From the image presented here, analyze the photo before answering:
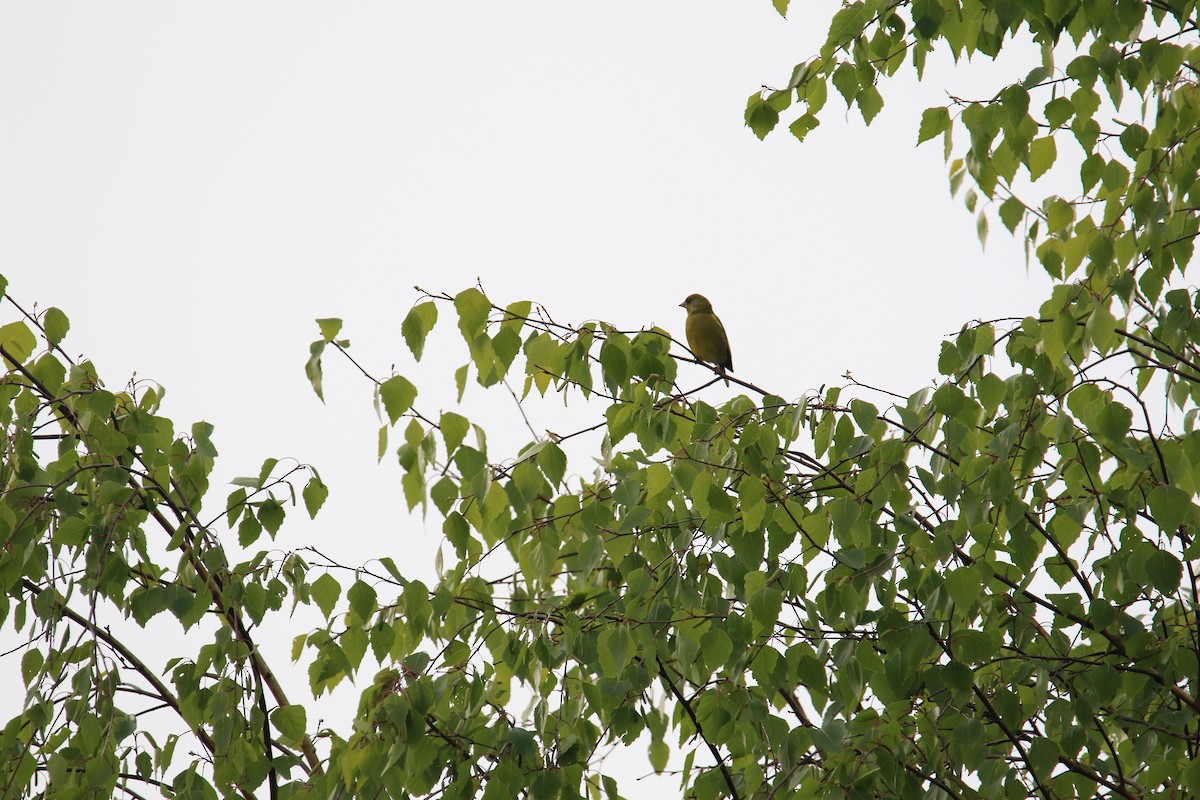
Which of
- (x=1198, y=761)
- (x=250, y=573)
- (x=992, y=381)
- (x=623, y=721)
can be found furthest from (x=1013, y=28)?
(x=250, y=573)

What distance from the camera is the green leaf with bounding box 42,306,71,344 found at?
3204 millimetres

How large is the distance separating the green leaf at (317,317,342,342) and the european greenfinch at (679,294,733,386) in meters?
5.64

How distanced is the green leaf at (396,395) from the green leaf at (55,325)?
4.23 feet

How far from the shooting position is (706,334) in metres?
8.17

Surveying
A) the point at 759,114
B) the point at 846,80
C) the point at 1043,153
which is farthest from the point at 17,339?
the point at 1043,153

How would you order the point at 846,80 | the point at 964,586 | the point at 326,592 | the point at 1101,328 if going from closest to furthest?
the point at 1101,328 < the point at 964,586 < the point at 326,592 < the point at 846,80

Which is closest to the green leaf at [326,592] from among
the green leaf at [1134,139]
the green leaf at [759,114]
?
the green leaf at [759,114]

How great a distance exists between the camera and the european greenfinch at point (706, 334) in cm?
819

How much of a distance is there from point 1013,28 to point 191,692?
280cm

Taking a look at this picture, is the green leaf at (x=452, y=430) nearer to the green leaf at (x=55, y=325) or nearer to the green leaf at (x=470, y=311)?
the green leaf at (x=470, y=311)

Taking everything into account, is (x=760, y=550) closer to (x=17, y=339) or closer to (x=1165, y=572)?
(x=1165, y=572)

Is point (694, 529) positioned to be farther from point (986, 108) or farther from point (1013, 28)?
point (1013, 28)

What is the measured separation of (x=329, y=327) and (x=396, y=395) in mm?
229

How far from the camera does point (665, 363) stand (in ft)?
10.5
